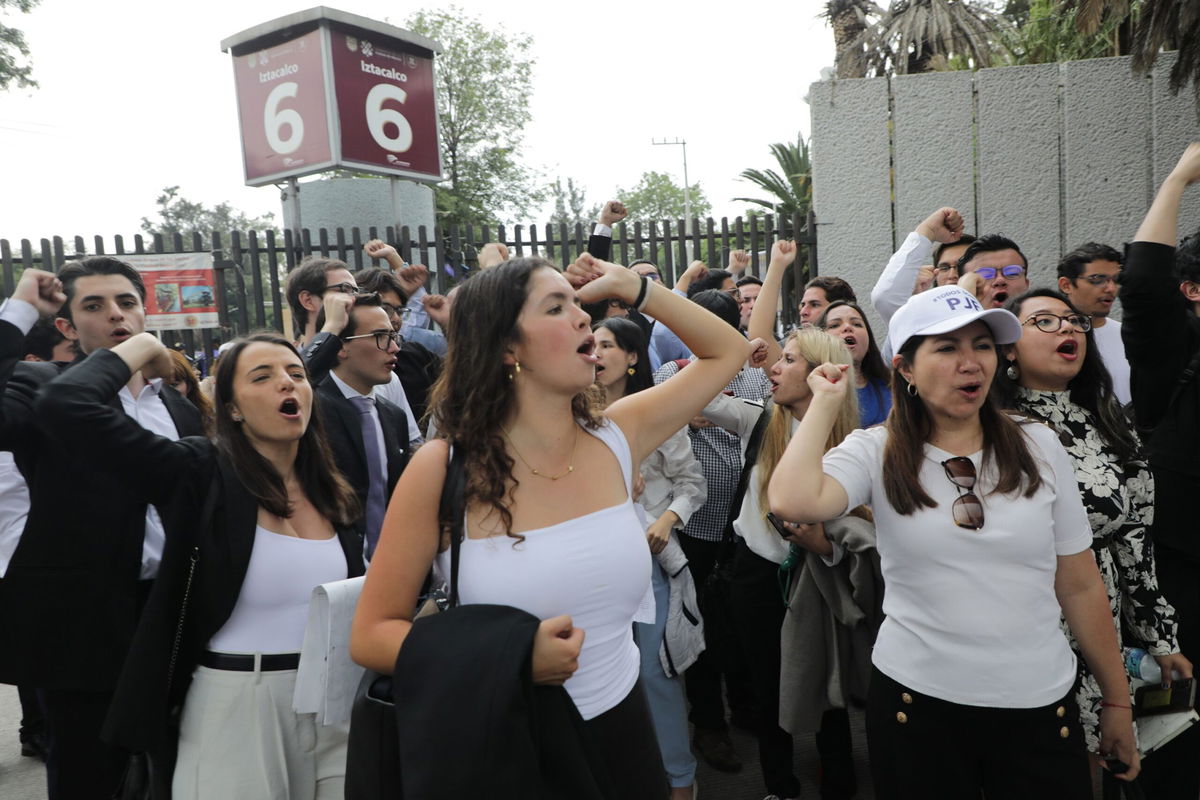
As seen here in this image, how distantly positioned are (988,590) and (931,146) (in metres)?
6.71

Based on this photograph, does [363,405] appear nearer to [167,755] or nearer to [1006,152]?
[167,755]

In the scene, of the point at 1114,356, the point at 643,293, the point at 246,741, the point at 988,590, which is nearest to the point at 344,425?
the point at 246,741

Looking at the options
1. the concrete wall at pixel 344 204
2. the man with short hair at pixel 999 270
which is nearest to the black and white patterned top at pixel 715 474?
the man with short hair at pixel 999 270

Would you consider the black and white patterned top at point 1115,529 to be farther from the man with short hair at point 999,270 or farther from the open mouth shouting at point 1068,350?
the man with short hair at point 999,270

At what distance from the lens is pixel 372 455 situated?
3.52 meters

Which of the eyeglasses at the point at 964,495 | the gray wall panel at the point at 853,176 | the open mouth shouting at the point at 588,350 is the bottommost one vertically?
the eyeglasses at the point at 964,495

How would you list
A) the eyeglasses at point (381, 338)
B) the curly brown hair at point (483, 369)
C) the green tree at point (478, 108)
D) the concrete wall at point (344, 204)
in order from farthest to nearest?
the green tree at point (478, 108) → the concrete wall at point (344, 204) → the eyeglasses at point (381, 338) → the curly brown hair at point (483, 369)

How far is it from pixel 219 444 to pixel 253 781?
1.00 metres

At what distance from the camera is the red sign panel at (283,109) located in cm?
930

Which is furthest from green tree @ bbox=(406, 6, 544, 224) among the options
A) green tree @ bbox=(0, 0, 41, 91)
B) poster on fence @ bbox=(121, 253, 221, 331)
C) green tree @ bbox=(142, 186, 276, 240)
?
green tree @ bbox=(142, 186, 276, 240)

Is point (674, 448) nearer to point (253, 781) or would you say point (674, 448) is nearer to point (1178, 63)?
Result: point (253, 781)

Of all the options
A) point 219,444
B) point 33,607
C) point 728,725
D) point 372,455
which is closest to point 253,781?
point 219,444

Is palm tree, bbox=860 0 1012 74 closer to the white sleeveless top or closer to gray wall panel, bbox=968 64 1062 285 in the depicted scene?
gray wall panel, bbox=968 64 1062 285

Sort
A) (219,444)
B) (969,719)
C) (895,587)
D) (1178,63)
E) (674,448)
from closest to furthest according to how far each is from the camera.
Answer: (969,719) → (895,587) → (219,444) → (674,448) → (1178,63)
